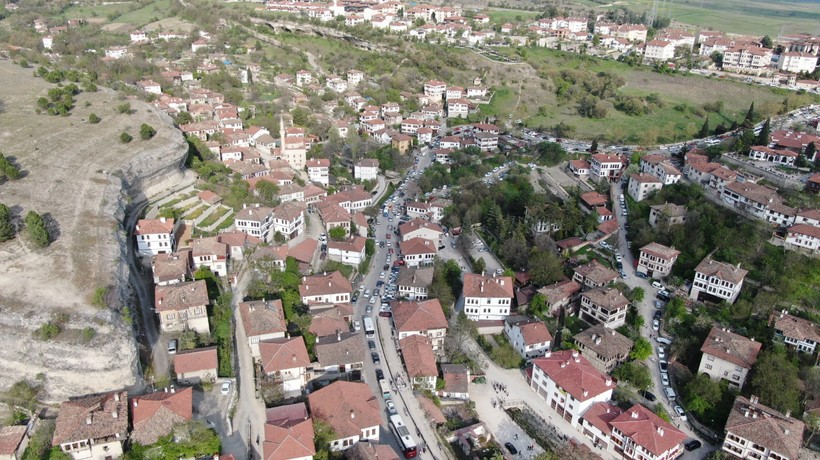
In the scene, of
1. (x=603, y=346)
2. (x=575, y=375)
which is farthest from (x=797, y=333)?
(x=575, y=375)

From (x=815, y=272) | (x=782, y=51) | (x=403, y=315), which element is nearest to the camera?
(x=403, y=315)

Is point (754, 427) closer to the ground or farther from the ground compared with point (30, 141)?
closer to the ground

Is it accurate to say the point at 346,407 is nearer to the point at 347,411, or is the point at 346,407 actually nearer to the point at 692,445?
the point at 347,411

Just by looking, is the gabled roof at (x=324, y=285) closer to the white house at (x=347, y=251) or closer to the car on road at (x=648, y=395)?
the white house at (x=347, y=251)

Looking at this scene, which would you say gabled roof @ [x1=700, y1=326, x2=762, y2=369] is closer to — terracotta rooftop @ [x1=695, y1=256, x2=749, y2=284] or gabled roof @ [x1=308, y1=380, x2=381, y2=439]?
terracotta rooftop @ [x1=695, y1=256, x2=749, y2=284]

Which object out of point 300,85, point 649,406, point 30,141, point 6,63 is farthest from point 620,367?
point 6,63

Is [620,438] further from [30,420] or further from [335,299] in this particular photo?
[30,420]

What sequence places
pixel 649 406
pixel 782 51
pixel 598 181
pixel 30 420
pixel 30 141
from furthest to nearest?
pixel 782 51
pixel 598 181
pixel 30 141
pixel 649 406
pixel 30 420
